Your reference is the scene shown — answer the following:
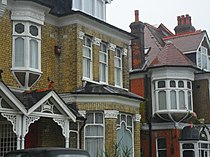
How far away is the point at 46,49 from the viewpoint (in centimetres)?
2080

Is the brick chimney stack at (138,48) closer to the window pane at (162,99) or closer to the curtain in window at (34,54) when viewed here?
the window pane at (162,99)

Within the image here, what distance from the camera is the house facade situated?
94.6 feet

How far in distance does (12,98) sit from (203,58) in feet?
69.2

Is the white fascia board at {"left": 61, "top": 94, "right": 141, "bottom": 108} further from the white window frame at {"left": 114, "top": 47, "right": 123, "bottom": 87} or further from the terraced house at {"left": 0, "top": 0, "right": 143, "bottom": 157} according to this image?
the white window frame at {"left": 114, "top": 47, "right": 123, "bottom": 87}

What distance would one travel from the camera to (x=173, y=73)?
29.4 m

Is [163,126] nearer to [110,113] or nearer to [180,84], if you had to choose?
[180,84]

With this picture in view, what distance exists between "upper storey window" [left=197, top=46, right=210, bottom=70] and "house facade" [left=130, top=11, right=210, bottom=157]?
9.0 inches

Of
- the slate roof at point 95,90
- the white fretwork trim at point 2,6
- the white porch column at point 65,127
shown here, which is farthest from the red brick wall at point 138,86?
the white fretwork trim at point 2,6

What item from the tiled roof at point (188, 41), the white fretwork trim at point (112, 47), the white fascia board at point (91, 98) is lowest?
the white fascia board at point (91, 98)

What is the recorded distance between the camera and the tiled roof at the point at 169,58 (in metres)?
29.4

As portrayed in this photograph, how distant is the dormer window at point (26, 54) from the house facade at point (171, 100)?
35.7ft

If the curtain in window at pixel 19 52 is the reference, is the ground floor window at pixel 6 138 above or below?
below

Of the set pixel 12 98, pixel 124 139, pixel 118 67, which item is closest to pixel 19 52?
pixel 12 98

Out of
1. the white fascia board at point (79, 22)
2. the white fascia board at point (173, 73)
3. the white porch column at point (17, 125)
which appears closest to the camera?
the white porch column at point (17, 125)
